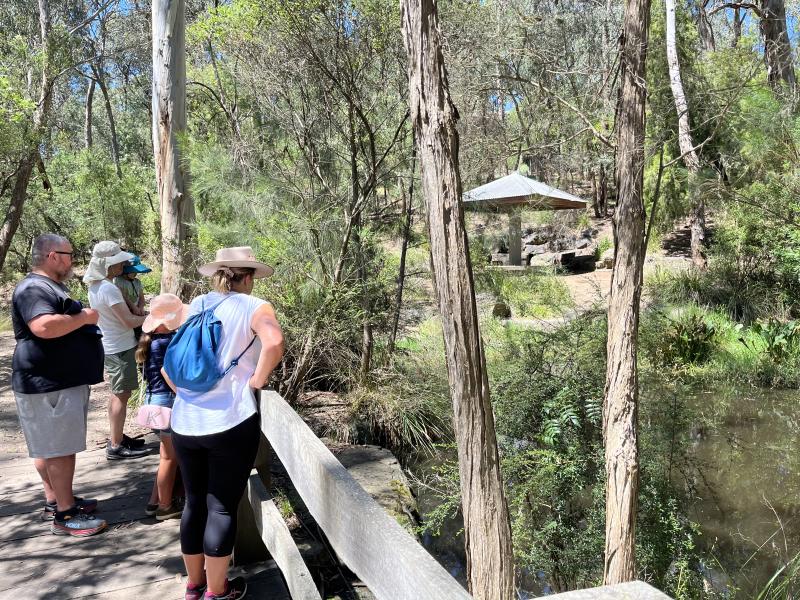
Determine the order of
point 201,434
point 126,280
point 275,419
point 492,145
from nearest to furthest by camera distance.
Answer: point 201,434 < point 275,419 < point 126,280 < point 492,145

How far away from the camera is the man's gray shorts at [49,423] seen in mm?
3684

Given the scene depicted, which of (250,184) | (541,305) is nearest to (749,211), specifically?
(541,305)

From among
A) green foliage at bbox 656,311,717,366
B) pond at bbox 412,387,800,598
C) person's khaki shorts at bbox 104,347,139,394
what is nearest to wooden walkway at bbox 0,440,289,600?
person's khaki shorts at bbox 104,347,139,394

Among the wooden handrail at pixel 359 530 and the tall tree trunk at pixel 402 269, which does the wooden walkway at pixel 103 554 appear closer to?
the wooden handrail at pixel 359 530

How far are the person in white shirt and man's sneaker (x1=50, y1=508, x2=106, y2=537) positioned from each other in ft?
3.88

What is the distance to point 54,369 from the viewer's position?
12.1 feet

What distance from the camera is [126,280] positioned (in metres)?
5.16

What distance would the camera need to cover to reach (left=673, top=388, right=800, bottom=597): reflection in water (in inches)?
225

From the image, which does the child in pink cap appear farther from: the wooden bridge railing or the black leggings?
the black leggings

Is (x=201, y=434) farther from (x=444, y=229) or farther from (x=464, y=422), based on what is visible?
(x=444, y=229)

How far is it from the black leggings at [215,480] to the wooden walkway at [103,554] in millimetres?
519

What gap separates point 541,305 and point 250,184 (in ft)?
13.8

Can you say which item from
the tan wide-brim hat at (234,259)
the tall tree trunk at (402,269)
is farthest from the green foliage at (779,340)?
the tan wide-brim hat at (234,259)

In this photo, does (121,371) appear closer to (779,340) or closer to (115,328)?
(115,328)
